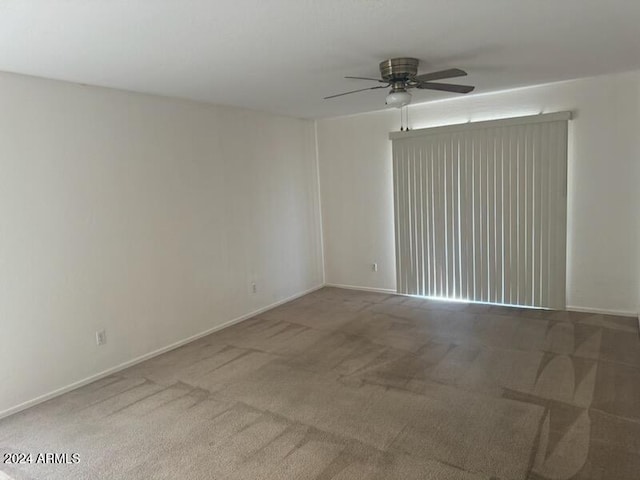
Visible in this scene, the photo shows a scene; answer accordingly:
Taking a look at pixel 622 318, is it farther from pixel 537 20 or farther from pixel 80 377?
pixel 80 377

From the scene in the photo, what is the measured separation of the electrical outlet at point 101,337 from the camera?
146 inches

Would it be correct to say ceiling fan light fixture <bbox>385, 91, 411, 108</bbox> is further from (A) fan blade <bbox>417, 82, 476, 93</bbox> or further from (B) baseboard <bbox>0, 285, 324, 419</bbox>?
(B) baseboard <bbox>0, 285, 324, 419</bbox>

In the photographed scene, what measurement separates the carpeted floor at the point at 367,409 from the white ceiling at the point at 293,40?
7.91ft

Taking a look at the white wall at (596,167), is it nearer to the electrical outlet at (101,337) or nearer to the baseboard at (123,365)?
the baseboard at (123,365)

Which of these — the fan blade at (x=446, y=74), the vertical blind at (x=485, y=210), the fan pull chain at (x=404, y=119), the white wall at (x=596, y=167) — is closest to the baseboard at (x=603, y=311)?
the white wall at (x=596, y=167)

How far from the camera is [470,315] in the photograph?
16.0 feet

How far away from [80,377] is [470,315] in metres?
3.84

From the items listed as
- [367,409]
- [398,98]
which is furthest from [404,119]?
[367,409]

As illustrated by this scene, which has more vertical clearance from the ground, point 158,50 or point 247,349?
point 158,50

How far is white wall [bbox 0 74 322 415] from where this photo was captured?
322cm

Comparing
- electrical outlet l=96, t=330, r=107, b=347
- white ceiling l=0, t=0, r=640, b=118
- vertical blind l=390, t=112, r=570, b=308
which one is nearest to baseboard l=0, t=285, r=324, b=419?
electrical outlet l=96, t=330, r=107, b=347

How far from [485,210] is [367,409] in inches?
119

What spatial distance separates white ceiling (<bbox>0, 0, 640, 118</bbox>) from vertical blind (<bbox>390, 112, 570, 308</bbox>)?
0.95 m

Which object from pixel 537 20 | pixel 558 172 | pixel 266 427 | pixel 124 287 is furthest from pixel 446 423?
pixel 558 172
